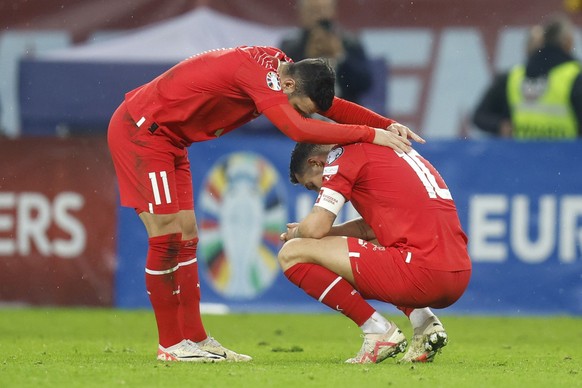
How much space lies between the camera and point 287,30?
41.3ft

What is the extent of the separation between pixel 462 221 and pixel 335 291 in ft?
13.4

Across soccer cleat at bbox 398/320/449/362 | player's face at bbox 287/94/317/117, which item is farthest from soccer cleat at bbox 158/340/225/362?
player's face at bbox 287/94/317/117

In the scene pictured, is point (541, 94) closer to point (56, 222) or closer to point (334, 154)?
point (56, 222)

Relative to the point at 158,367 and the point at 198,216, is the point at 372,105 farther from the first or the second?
the point at 158,367

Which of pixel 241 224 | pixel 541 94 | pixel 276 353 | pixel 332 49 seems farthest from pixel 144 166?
pixel 541 94

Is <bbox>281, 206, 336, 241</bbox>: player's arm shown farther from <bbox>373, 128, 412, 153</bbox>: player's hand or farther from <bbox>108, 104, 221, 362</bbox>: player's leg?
<bbox>108, 104, 221, 362</bbox>: player's leg

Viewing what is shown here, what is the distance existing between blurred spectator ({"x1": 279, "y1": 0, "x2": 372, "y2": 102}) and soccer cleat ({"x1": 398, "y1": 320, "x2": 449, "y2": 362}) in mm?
4502

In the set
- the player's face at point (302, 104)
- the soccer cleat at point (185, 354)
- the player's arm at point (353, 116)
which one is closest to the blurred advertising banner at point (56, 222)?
the soccer cleat at point (185, 354)

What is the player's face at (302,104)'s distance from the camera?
7227 mm

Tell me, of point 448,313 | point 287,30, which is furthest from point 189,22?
point 448,313

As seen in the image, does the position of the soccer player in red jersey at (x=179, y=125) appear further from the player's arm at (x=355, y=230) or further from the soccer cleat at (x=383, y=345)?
the soccer cleat at (x=383, y=345)

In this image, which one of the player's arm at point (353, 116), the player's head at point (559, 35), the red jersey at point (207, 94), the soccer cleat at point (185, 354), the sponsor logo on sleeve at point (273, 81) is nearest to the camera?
the sponsor logo on sleeve at point (273, 81)

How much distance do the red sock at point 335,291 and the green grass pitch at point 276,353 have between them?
30cm

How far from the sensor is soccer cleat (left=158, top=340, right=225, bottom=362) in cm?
744
